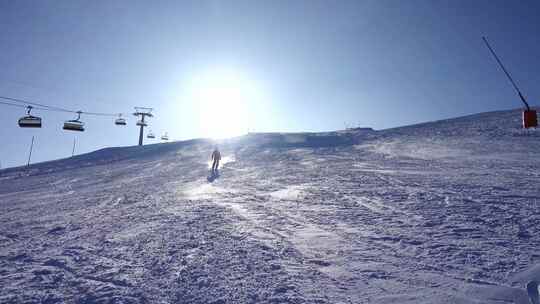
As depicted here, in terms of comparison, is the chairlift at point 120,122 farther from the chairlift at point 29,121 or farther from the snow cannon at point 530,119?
the snow cannon at point 530,119

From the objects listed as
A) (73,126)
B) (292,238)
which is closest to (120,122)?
(73,126)

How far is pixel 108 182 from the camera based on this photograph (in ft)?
56.5

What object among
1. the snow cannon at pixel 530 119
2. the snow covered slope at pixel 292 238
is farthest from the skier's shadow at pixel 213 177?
the snow cannon at pixel 530 119

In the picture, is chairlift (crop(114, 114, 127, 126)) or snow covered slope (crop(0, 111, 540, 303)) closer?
snow covered slope (crop(0, 111, 540, 303))

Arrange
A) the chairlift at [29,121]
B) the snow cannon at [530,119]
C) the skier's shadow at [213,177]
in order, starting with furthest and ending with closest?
the chairlift at [29,121] < the skier's shadow at [213,177] < the snow cannon at [530,119]

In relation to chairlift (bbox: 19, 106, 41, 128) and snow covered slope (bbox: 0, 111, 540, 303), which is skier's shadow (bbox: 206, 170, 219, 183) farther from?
chairlift (bbox: 19, 106, 41, 128)

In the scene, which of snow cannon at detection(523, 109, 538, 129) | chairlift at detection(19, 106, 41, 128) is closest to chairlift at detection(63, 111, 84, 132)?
chairlift at detection(19, 106, 41, 128)

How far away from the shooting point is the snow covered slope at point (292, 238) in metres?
4.30

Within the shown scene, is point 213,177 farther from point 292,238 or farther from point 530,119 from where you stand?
point 530,119

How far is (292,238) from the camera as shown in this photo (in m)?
6.30

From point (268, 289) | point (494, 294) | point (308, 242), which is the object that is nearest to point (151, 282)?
point (268, 289)

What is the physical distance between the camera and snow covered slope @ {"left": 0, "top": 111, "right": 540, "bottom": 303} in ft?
14.1

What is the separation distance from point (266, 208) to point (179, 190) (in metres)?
5.46

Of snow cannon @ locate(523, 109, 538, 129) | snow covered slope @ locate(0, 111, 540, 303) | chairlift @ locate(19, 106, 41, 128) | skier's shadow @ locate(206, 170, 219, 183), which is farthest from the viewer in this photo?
chairlift @ locate(19, 106, 41, 128)
